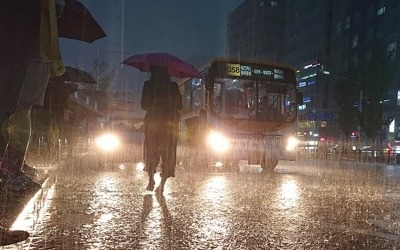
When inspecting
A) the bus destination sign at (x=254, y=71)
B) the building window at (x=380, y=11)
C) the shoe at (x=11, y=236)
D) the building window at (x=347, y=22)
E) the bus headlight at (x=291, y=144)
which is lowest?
the shoe at (x=11, y=236)

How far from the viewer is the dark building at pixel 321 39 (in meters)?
58.1

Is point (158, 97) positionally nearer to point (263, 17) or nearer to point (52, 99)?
point (52, 99)

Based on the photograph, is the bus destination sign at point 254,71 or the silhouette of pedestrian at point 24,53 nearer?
the silhouette of pedestrian at point 24,53

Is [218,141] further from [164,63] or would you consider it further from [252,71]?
[164,63]

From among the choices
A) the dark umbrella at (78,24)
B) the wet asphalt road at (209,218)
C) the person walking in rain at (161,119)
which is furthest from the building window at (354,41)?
the dark umbrella at (78,24)

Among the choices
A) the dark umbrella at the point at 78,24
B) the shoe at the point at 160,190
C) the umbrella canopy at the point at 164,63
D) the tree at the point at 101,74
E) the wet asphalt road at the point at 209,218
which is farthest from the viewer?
the tree at the point at 101,74

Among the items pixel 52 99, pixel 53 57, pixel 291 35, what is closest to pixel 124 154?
pixel 52 99

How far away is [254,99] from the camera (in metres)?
13.5

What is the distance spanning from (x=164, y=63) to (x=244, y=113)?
5877 mm

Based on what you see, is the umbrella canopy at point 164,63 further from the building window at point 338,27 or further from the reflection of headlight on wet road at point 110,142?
the building window at point 338,27

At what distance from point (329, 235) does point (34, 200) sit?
12.1ft

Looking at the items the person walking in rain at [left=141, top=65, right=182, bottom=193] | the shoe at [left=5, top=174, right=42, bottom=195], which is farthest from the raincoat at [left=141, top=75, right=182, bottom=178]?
the shoe at [left=5, top=174, right=42, bottom=195]

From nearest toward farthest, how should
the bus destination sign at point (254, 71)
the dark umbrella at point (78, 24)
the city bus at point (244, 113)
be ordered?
the dark umbrella at point (78, 24) → the city bus at point (244, 113) → the bus destination sign at point (254, 71)

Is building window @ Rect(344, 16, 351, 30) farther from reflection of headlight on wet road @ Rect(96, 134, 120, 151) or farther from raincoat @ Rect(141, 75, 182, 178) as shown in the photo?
raincoat @ Rect(141, 75, 182, 178)
